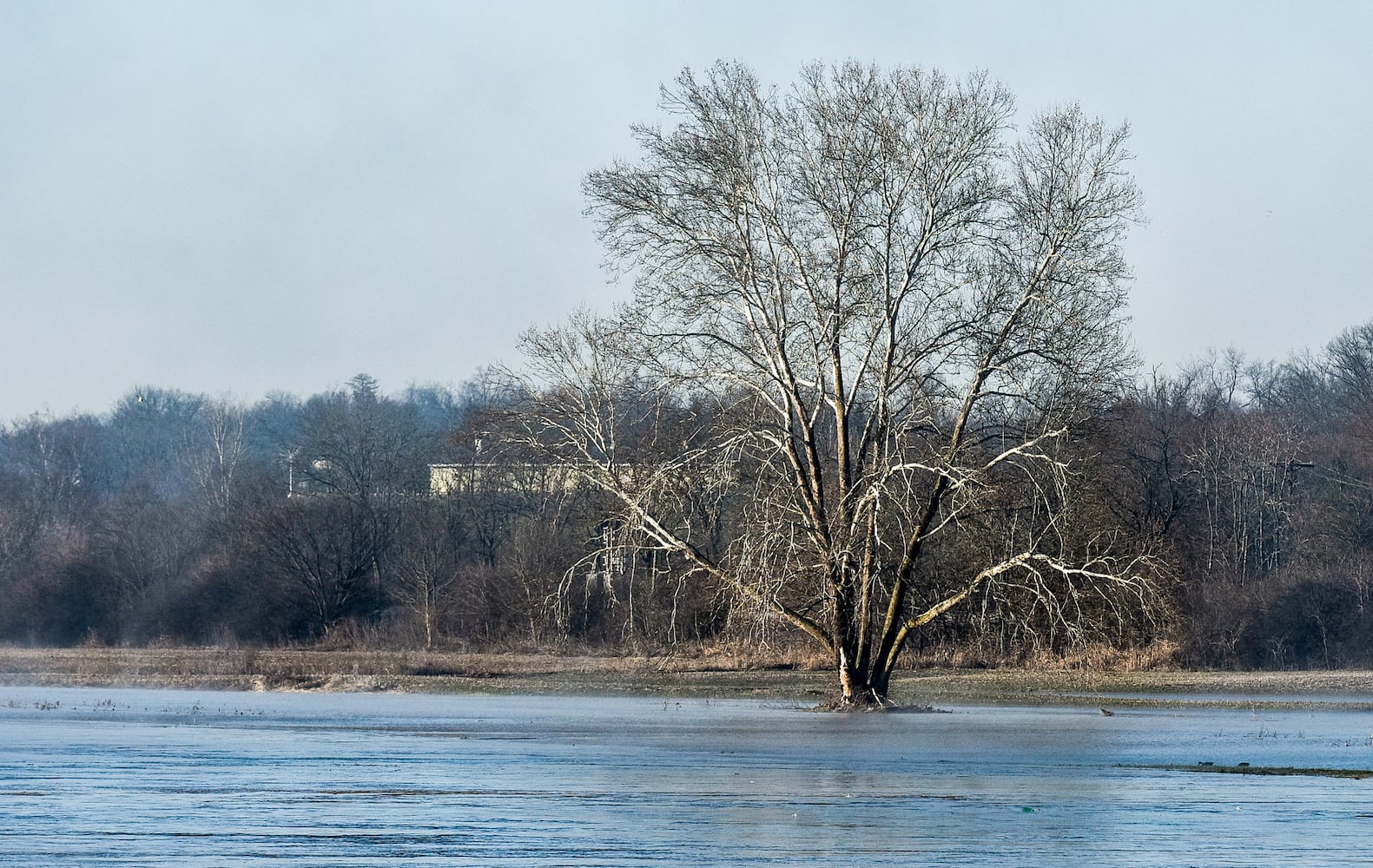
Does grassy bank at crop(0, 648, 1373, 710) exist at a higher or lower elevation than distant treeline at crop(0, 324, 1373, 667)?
lower

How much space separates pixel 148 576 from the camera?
236 feet

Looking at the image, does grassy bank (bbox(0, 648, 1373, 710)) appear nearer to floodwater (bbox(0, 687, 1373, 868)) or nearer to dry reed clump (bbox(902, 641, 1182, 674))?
dry reed clump (bbox(902, 641, 1182, 674))

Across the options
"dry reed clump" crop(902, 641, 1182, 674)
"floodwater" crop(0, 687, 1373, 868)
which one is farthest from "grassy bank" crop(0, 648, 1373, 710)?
"floodwater" crop(0, 687, 1373, 868)

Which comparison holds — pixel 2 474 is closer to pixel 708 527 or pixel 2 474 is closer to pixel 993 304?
pixel 708 527

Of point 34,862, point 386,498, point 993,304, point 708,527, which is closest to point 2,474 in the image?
point 386,498

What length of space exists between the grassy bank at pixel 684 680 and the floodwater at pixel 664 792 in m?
9.94

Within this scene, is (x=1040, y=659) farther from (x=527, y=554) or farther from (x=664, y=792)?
(x=664, y=792)

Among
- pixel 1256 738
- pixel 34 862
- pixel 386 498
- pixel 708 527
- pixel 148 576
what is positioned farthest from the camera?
pixel 386 498

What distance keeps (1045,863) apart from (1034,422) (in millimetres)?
21855

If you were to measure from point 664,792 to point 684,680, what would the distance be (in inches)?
1165

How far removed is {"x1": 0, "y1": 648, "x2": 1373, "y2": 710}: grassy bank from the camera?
134 ft

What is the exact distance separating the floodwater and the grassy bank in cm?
994

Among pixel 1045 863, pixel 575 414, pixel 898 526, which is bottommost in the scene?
pixel 1045 863

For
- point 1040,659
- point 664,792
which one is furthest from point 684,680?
point 664,792
